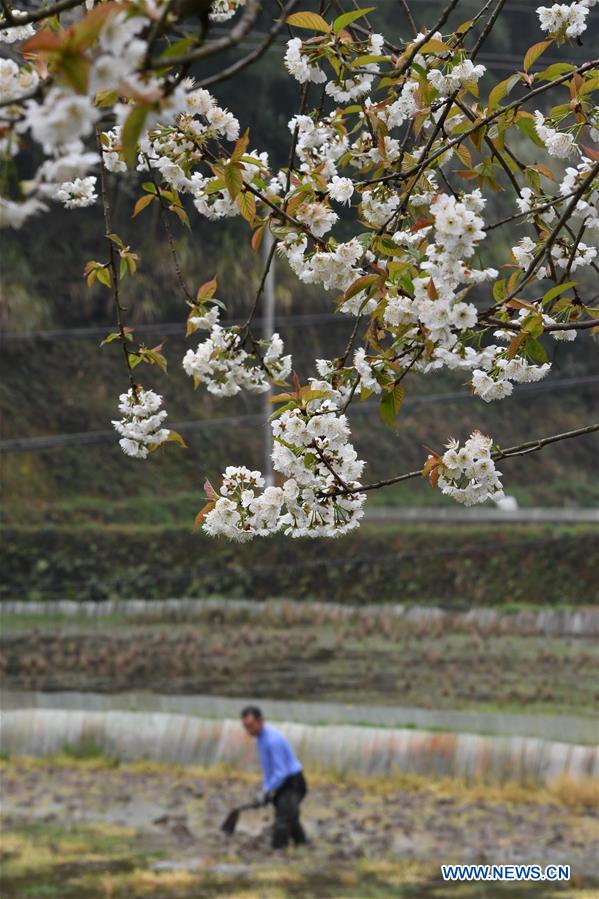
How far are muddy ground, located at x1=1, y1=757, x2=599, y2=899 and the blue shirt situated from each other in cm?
44

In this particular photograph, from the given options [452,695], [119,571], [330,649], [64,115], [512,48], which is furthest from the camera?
[512,48]

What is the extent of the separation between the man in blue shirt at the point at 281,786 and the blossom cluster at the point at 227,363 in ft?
19.1

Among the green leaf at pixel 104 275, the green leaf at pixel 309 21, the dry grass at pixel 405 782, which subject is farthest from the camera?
the dry grass at pixel 405 782

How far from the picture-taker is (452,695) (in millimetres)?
13828

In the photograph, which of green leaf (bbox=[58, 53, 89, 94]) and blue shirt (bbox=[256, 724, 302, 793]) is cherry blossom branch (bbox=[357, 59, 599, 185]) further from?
blue shirt (bbox=[256, 724, 302, 793])

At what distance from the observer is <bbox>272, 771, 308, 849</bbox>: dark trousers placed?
886 cm

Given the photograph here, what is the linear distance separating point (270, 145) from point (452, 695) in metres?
8.24

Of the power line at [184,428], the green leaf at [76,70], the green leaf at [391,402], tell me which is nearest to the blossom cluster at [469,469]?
the green leaf at [391,402]

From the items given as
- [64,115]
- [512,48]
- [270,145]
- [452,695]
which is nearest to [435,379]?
[270,145]

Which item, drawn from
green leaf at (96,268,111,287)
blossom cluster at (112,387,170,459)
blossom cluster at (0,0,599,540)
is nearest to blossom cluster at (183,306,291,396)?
blossom cluster at (0,0,599,540)

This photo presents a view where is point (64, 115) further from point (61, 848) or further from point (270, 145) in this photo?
point (270, 145)

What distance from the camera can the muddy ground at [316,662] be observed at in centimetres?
1397

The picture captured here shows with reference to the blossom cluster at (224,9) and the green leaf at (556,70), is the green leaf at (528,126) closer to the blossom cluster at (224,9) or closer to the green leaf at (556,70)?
the green leaf at (556,70)

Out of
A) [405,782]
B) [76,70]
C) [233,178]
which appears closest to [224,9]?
[233,178]
